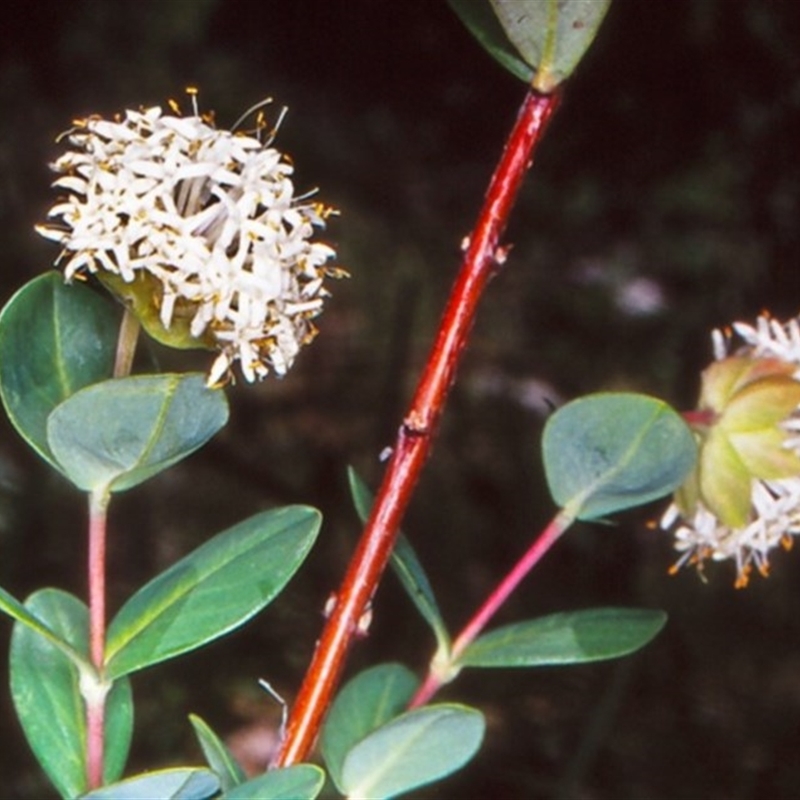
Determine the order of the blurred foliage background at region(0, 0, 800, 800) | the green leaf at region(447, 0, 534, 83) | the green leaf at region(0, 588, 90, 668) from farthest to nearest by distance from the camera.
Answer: the blurred foliage background at region(0, 0, 800, 800) < the green leaf at region(447, 0, 534, 83) < the green leaf at region(0, 588, 90, 668)

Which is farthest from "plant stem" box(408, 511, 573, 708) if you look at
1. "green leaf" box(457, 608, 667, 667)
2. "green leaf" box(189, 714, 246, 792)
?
"green leaf" box(189, 714, 246, 792)

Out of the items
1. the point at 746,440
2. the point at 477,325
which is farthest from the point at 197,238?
the point at 477,325

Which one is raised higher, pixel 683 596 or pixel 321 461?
pixel 321 461

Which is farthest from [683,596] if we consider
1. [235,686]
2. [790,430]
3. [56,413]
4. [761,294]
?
[56,413]

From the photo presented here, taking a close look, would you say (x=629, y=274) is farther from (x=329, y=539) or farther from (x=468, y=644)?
(x=468, y=644)

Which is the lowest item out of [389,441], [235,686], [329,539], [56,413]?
[235,686]

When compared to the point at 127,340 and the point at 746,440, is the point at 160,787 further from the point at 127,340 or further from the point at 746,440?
the point at 746,440

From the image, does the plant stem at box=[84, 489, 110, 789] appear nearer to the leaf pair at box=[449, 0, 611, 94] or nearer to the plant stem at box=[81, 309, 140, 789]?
the plant stem at box=[81, 309, 140, 789]

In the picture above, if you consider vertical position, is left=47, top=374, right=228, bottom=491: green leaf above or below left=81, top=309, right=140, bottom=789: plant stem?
above
